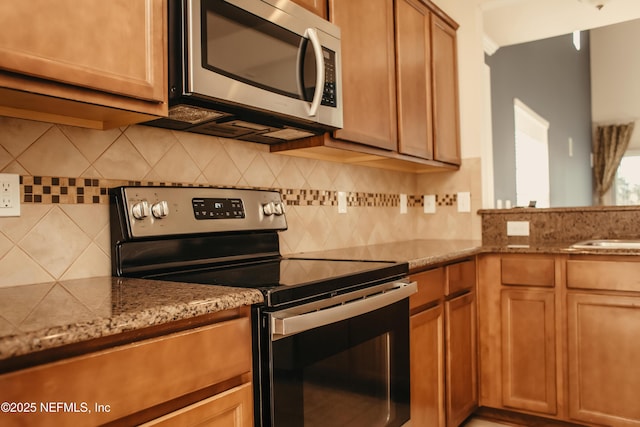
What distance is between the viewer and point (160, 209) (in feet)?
4.66

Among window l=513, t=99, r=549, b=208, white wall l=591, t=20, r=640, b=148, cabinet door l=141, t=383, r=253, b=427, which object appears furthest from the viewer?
white wall l=591, t=20, r=640, b=148

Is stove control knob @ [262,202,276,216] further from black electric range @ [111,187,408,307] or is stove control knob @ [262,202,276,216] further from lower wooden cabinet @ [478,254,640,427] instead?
lower wooden cabinet @ [478,254,640,427]

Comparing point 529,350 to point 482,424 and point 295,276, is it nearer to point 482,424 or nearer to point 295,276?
point 482,424

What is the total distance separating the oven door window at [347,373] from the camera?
1114mm

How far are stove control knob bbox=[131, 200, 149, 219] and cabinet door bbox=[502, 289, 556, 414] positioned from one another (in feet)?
5.87

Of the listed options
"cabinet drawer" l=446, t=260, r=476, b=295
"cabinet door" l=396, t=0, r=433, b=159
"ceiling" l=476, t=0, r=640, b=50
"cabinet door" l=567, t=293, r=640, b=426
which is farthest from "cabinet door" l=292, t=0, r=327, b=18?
"cabinet door" l=567, t=293, r=640, b=426

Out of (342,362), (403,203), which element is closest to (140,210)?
(342,362)

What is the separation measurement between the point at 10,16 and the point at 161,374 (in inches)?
29.7

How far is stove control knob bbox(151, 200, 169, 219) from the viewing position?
141 cm

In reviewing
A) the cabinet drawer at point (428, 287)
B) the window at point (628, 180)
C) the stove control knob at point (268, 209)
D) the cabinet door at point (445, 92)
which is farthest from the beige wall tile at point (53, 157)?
the window at point (628, 180)

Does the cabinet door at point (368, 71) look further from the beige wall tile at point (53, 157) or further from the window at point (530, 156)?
the window at point (530, 156)

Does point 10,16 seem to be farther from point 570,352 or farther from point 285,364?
point 570,352

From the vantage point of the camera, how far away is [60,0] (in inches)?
39.6

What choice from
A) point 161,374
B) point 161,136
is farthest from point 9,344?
point 161,136
